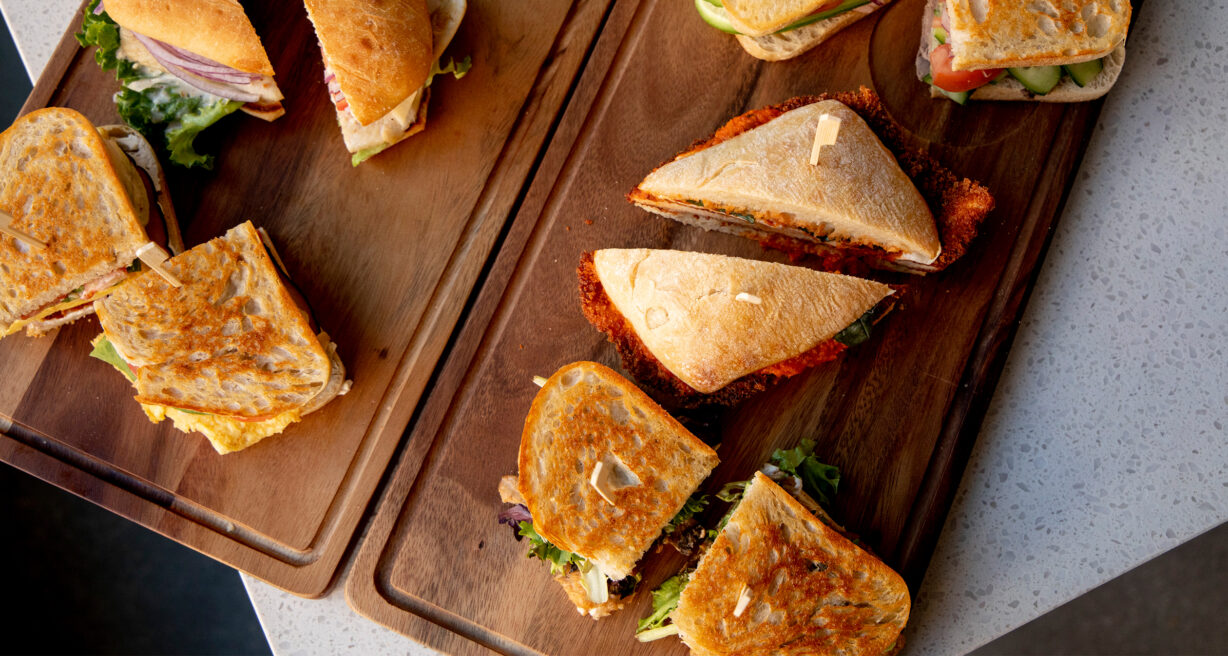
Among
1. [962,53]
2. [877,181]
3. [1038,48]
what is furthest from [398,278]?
[1038,48]

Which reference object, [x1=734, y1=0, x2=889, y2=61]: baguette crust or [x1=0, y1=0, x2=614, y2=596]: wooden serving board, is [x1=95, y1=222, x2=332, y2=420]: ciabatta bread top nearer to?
[x1=0, y1=0, x2=614, y2=596]: wooden serving board

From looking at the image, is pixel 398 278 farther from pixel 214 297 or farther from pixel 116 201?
pixel 116 201

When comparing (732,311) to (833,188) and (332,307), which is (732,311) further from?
(332,307)

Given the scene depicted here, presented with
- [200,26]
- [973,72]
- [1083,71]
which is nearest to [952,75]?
[973,72]

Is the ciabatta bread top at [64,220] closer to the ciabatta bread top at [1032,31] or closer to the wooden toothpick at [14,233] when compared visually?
the wooden toothpick at [14,233]

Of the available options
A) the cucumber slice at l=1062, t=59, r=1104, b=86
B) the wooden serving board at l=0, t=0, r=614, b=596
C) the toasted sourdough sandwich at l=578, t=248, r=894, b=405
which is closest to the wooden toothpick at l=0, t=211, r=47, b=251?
the wooden serving board at l=0, t=0, r=614, b=596

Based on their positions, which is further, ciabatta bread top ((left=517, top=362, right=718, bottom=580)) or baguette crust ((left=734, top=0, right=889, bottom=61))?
baguette crust ((left=734, top=0, right=889, bottom=61))

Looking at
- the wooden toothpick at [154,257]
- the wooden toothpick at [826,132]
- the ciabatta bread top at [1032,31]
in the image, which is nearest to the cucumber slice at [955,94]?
the ciabatta bread top at [1032,31]
